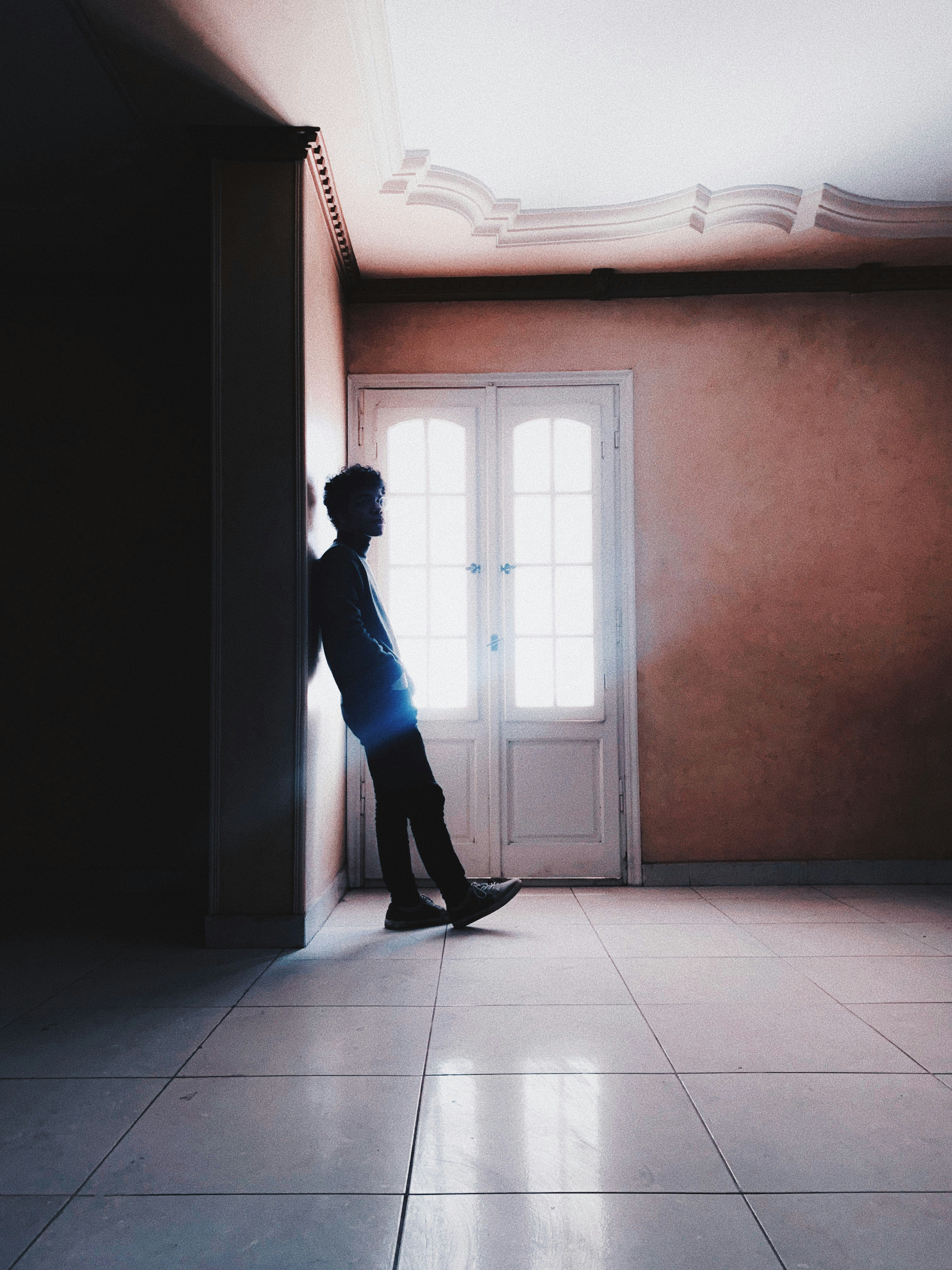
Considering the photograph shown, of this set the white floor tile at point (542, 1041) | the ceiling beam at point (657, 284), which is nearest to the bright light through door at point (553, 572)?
the ceiling beam at point (657, 284)

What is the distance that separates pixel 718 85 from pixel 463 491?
78.8 inches

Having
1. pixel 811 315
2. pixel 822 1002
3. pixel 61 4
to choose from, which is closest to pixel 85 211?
pixel 61 4

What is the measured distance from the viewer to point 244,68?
2742mm

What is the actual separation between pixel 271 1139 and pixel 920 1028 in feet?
5.71

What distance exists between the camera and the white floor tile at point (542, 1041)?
2006mm

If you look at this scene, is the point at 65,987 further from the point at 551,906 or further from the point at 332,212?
the point at 332,212

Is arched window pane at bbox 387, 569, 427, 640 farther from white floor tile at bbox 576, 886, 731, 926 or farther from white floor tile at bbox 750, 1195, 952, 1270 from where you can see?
white floor tile at bbox 750, 1195, 952, 1270

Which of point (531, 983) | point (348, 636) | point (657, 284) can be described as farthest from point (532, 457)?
point (531, 983)

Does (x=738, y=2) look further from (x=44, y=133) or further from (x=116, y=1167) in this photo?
(x=116, y=1167)

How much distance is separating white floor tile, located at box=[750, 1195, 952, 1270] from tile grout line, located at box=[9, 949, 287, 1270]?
1.23m

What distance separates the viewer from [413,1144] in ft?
5.42

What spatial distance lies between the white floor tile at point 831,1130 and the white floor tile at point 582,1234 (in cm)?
15

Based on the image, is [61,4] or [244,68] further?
[244,68]

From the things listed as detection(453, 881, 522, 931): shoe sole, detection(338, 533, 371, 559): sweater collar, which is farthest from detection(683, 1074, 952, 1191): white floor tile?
detection(338, 533, 371, 559): sweater collar
